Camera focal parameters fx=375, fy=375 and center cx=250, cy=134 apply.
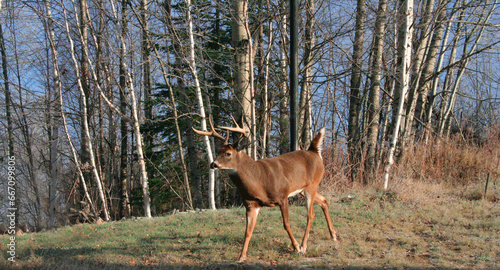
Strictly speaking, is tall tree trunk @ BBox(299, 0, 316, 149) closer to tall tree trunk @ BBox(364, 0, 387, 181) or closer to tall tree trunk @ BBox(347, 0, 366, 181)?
tall tree trunk @ BBox(347, 0, 366, 181)

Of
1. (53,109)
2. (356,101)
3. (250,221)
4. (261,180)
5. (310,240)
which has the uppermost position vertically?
(356,101)

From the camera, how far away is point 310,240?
23.2 feet

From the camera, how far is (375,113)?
13211 mm

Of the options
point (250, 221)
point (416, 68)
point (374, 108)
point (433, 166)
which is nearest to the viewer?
point (250, 221)

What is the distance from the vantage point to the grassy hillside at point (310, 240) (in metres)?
5.90

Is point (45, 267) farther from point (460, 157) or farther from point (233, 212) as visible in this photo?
point (460, 157)

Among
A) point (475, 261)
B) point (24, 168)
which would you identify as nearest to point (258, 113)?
point (475, 261)

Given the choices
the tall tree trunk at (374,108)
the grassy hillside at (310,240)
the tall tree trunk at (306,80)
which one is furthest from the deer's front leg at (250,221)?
the tall tree trunk at (374,108)

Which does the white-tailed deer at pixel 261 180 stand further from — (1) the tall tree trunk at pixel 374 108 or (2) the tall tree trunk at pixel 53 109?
(2) the tall tree trunk at pixel 53 109

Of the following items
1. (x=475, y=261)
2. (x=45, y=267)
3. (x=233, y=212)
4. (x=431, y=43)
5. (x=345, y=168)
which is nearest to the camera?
(x=45, y=267)

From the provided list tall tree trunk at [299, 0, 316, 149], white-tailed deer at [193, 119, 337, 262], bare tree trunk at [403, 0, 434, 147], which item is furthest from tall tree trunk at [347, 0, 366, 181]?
white-tailed deer at [193, 119, 337, 262]

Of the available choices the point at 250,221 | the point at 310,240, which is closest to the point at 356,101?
the point at 310,240

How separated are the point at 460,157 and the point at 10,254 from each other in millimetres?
13511

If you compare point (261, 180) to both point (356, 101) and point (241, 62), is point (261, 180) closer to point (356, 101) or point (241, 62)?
point (241, 62)
